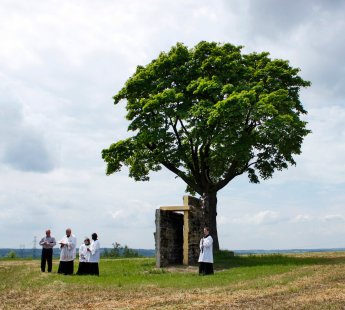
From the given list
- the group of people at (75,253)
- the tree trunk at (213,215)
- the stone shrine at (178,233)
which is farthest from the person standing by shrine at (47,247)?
the tree trunk at (213,215)

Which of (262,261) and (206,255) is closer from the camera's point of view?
(206,255)

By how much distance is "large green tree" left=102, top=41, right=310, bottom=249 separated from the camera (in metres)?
28.2

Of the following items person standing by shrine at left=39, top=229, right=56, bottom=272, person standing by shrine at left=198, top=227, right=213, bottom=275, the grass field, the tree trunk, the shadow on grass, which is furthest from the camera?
the tree trunk

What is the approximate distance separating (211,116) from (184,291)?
13597 millimetres

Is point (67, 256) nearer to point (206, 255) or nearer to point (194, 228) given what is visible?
point (206, 255)

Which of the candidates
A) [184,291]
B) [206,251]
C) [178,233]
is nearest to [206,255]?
[206,251]

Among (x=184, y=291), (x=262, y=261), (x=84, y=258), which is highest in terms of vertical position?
(x=84, y=258)

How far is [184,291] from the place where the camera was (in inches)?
621

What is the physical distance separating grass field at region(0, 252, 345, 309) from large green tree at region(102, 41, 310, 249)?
896cm

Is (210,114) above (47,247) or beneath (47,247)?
above

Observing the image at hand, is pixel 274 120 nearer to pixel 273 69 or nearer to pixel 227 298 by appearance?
pixel 273 69

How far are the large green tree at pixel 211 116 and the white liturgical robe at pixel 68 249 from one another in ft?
29.3

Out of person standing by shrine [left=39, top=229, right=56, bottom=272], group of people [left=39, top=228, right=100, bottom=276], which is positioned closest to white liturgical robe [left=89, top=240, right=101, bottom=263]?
group of people [left=39, top=228, right=100, bottom=276]

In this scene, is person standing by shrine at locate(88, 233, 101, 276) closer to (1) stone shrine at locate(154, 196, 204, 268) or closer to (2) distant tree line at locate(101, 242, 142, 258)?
(1) stone shrine at locate(154, 196, 204, 268)
